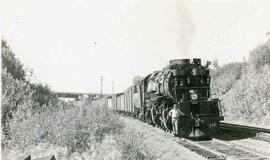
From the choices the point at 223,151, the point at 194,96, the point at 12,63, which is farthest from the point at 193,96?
the point at 12,63

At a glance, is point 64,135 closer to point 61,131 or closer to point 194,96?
point 61,131

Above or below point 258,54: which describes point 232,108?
below

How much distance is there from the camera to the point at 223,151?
39.0ft

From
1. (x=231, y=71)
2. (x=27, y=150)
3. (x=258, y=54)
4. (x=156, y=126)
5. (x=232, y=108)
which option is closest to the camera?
(x=27, y=150)

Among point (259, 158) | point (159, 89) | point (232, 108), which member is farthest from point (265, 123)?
point (259, 158)

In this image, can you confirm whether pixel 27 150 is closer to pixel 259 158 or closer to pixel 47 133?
pixel 47 133

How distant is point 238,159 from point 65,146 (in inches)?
231

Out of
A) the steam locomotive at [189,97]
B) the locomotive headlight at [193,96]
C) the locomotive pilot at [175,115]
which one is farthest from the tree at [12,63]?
the locomotive headlight at [193,96]

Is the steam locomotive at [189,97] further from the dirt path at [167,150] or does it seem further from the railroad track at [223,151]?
the dirt path at [167,150]

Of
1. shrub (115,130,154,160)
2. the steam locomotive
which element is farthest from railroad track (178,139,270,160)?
shrub (115,130,154,160)

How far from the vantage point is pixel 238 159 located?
396 inches

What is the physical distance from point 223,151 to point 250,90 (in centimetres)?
1603

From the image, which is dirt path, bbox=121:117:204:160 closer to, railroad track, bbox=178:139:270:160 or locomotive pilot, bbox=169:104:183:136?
railroad track, bbox=178:139:270:160

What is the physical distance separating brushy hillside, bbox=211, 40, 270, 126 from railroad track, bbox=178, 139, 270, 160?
29.7 ft
